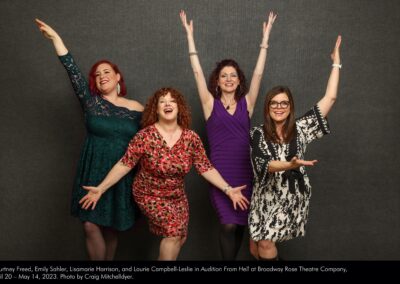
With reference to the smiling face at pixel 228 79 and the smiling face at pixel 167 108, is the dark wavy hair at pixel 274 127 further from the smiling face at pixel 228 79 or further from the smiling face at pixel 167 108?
the smiling face at pixel 167 108

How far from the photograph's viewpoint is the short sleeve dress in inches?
103

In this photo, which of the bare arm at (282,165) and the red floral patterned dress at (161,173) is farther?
the red floral patterned dress at (161,173)

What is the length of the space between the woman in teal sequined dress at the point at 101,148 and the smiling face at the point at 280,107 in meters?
0.85

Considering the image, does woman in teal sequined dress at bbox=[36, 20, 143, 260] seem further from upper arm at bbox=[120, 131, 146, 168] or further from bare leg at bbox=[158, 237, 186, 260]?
bare leg at bbox=[158, 237, 186, 260]

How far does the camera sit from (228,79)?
9.03 feet

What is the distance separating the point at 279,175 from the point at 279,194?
11cm

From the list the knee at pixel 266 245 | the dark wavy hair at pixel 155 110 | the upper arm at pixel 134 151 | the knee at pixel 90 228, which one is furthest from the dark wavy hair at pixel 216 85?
the knee at pixel 90 228

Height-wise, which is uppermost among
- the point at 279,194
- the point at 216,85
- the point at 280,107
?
the point at 216,85

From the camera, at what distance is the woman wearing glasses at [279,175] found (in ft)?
7.91

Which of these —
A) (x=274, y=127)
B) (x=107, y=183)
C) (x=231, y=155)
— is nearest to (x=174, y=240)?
(x=107, y=183)

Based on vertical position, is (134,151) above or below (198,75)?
below

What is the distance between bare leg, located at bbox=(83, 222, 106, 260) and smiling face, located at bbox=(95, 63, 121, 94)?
0.82m

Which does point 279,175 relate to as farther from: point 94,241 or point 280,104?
point 94,241
